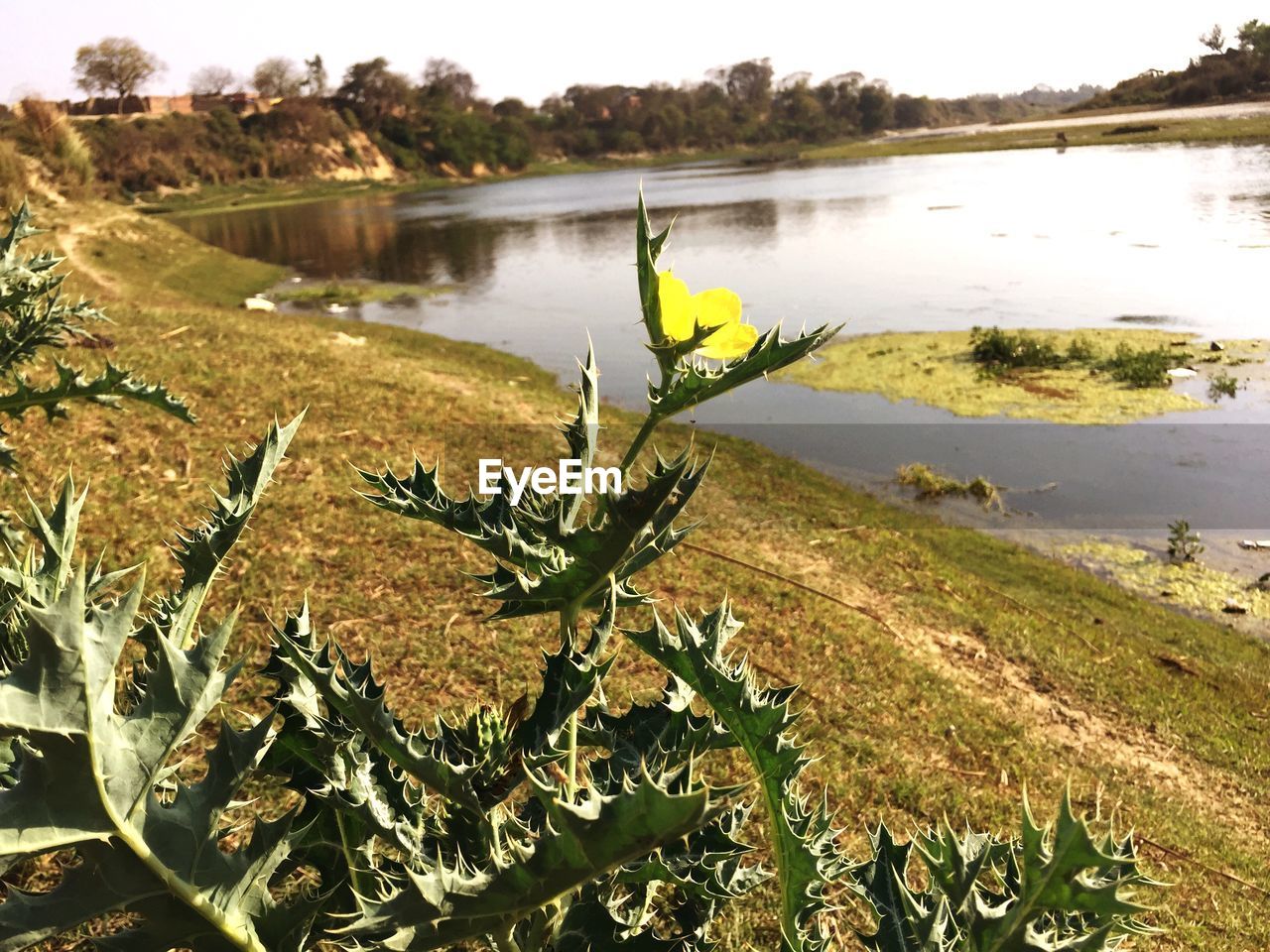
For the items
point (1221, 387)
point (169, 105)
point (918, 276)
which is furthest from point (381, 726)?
point (169, 105)

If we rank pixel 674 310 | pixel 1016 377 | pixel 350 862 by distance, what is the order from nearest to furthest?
pixel 674 310
pixel 350 862
pixel 1016 377

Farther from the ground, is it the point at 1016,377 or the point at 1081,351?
the point at 1081,351

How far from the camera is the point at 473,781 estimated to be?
2.94 feet

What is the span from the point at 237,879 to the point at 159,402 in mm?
2000

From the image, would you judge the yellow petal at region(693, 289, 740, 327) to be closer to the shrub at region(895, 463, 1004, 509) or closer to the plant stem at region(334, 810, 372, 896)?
the plant stem at region(334, 810, 372, 896)

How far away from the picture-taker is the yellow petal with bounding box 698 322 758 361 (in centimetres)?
80

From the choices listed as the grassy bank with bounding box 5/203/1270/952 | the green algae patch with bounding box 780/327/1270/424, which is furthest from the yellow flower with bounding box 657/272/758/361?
the green algae patch with bounding box 780/327/1270/424

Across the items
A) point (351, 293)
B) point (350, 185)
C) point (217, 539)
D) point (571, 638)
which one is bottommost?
point (571, 638)

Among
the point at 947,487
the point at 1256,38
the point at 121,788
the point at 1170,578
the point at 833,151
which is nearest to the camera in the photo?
the point at 121,788

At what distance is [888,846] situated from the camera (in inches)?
41.6

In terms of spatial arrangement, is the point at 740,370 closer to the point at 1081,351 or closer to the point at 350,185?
the point at 1081,351

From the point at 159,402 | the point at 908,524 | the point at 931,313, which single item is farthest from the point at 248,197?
the point at 159,402

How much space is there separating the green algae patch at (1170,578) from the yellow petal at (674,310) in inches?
304

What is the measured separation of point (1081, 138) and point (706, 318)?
5976 centimetres
